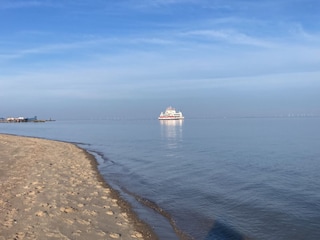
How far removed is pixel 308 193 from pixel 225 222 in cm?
655

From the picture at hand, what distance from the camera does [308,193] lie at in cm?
1673

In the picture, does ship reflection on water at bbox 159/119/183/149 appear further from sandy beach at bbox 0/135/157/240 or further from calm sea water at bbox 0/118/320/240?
sandy beach at bbox 0/135/157/240

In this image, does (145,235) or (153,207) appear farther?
(153,207)

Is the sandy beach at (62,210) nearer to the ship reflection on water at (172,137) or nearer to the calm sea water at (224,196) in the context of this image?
the calm sea water at (224,196)

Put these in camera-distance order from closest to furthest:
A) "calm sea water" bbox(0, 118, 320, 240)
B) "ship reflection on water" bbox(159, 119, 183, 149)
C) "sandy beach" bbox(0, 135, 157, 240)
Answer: "sandy beach" bbox(0, 135, 157, 240), "calm sea water" bbox(0, 118, 320, 240), "ship reflection on water" bbox(159, 119, 183, 149)

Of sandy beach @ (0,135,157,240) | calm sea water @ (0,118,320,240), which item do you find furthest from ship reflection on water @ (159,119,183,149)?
sandy beach @ (0,135,157,240)

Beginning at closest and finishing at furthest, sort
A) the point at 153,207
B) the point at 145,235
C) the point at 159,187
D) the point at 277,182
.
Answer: the point at 145,235 → the point at 153,207 → the point at 159,187 → the point at 277,182

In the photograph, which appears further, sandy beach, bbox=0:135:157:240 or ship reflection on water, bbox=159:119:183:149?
ship reflection on water, bbox=159:119:183:149

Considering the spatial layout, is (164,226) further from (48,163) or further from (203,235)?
(48,163)

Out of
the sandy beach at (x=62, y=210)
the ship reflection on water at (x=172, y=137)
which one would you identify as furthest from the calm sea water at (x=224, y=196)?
the ship reflection on water at (x=172, y=137)

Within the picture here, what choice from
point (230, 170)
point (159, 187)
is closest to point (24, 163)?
point (159, 187)

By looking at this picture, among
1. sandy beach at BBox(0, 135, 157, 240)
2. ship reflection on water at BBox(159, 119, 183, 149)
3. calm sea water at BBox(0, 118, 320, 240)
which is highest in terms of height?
sandy beach at BBox(0, 135, 157, 240)

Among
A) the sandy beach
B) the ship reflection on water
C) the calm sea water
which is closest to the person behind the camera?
the sandy beach

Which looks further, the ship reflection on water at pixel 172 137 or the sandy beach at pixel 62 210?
the ship reflection on water at pixel 172 137
